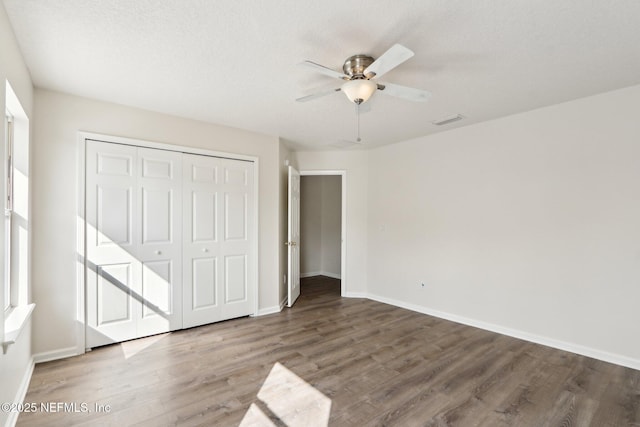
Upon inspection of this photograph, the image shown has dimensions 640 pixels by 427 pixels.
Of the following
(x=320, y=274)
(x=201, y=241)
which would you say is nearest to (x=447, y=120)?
(x=201, y=241)

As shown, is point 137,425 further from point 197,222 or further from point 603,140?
point 603,140

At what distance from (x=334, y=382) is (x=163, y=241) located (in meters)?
2.36

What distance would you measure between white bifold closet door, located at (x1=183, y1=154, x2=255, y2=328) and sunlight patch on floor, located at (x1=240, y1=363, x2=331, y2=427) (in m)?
1.56

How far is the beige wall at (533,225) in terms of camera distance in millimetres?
2727

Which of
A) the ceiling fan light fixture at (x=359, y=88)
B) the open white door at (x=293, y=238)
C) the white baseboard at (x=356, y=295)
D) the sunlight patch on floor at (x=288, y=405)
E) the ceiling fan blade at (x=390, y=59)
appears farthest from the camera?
the white baseboard at (x=356, y=295)

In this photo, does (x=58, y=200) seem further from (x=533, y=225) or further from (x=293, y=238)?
(x=533, y=225)

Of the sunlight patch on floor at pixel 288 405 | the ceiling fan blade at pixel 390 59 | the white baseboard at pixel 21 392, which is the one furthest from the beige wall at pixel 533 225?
the white baseboard at pixel 21 392

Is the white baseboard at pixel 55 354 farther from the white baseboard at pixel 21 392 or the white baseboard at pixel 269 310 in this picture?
the white baseboard at pixel 269 310

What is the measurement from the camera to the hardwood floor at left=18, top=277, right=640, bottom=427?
198 cm

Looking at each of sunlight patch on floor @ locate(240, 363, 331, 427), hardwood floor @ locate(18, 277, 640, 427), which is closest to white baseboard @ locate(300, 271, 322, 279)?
hardwood floor @ locate(18, 277, 640, 427)

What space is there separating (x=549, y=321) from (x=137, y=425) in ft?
12.5

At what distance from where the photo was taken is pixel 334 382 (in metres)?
2.39

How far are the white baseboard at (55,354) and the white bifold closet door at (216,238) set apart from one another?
1023 millimetres

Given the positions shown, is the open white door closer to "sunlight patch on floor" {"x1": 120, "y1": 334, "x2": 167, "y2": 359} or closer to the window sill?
"sunlight patch on floor" {"x1": 120, "y1": 334, "x2": 167, "y2": 359}
